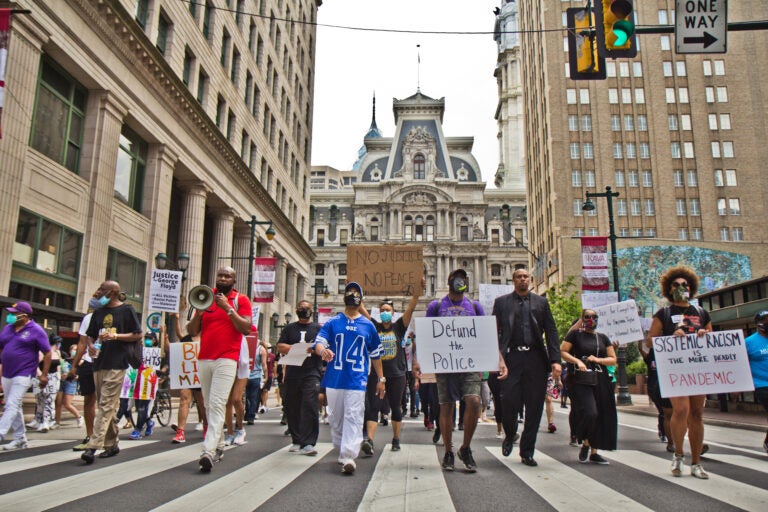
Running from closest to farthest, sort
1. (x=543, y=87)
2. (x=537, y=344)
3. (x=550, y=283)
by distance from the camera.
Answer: (x=537, y=344) → (x=550, y=283) → (x=543, y=87)

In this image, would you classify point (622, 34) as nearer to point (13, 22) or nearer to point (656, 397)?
point (656, 397)

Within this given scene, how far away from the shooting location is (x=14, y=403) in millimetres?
8219

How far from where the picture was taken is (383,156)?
9556 centimetres

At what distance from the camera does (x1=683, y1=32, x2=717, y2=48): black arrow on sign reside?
8438 mm

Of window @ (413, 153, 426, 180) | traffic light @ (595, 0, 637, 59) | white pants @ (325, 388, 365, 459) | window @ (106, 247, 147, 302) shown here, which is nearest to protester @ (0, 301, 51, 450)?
white pants @ (325, 388, 365, 459)

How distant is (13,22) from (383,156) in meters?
83.0

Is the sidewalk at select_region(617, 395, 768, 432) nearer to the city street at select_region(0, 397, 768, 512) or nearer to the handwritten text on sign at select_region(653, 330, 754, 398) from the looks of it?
the city street at select_region(0, 397, 768, 512)

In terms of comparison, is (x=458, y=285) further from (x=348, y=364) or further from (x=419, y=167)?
(x=419, y=167)

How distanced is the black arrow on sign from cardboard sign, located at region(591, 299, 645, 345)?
18.3ft

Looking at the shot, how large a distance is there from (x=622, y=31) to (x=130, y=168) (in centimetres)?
1762

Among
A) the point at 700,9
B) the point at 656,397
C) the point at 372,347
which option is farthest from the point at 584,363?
the point at 700,9

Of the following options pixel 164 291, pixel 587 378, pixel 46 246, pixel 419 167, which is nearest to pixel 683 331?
pixel 587 378

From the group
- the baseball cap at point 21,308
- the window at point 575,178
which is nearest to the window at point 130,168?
the baseball cap at point 21,308

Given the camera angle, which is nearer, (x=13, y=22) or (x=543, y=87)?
(x=13, y=22)
